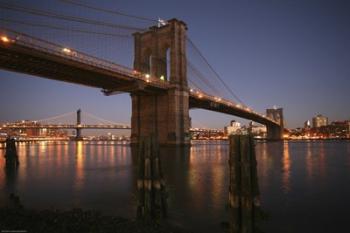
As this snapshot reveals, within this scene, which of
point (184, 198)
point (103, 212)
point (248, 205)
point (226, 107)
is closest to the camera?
point (248, 205)

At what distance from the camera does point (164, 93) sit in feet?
172

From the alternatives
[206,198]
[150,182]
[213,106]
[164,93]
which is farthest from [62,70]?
[150,182]

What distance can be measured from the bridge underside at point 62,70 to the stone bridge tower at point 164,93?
162 inches

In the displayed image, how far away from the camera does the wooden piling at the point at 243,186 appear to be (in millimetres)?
7082

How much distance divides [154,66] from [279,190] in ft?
152

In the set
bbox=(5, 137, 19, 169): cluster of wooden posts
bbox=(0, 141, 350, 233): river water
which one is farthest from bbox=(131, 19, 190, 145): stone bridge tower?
bbox=(0, 141, 350, 233): river water

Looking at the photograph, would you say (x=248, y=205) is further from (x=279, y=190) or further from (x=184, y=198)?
(x=279, y=190)

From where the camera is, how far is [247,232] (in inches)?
279

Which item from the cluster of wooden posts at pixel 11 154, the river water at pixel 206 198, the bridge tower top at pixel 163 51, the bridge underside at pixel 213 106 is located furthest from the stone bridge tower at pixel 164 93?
the river water at pixel 206 198

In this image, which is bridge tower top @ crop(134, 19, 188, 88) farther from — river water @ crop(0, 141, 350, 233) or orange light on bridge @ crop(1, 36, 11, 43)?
river water @ crop(0, 141, 350, 233)

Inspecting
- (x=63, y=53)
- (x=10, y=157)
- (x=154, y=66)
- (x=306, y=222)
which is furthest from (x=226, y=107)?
(x=306, y=222)

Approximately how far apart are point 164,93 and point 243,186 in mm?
45879

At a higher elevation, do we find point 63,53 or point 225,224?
point 63,53

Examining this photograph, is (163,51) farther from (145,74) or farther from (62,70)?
(62,70)
